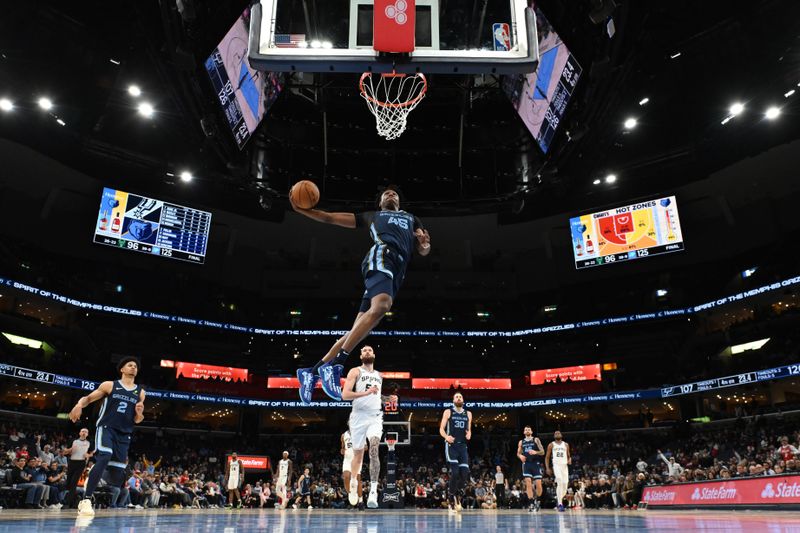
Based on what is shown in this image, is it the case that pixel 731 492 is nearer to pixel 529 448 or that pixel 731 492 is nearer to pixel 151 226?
pixel 529 448

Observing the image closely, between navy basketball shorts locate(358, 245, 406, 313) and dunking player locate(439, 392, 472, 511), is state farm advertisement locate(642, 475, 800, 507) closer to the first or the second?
dunking player locate(439, 392, 472, 511)

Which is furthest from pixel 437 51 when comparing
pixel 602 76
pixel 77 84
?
pixel 77 84

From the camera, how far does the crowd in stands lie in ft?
53.1

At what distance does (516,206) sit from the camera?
2595 centimetres

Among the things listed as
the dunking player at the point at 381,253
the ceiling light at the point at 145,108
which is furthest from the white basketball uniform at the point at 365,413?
the ceiling light at the point at 145,108

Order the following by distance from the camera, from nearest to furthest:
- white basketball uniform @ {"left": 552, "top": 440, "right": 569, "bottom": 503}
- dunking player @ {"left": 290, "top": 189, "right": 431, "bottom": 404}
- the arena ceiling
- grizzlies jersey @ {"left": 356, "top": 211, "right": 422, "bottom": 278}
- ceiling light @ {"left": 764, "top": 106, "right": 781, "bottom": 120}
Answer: dunking player @ {"left": 290, "top": 189, "right": 431, "bottom": 404} → grizzlies jersey @ {"left": 356, "top": 211, "right": 422, "bottom": 278} → white basketball uniform @ {"left": 552, "top": 440, "right": 569, "bottom": 503} → the arena ceiling → ceiling light @ {"left": 764, "top": 106, "right": 781, "bottom": 120}

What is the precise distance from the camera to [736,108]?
21.0 metres

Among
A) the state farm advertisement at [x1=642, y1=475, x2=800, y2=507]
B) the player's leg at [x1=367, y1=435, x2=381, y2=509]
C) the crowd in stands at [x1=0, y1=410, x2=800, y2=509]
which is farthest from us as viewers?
the crowd in stands at [x1=0, y1=410, x2=800, y2=509]

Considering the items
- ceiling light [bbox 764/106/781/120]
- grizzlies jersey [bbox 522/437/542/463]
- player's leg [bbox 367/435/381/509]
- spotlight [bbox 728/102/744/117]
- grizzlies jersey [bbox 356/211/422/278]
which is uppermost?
ceiling light [bbox 764/106/781/120]

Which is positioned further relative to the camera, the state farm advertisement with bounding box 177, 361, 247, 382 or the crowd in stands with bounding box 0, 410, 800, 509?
the state farm advertisement with bounding box 177, 361, 247, 382

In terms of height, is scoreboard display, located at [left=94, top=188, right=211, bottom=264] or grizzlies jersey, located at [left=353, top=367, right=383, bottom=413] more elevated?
scoreboard display, located at [left=94, top=188, right=211, bottom=264]

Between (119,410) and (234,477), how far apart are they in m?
15.4

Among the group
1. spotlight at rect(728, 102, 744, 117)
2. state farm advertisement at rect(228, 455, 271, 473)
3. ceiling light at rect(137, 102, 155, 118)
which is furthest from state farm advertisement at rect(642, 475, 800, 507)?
ceiling light at rect(137, 102, 155, 118)

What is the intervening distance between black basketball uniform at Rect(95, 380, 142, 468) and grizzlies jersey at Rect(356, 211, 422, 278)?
3686 mm
